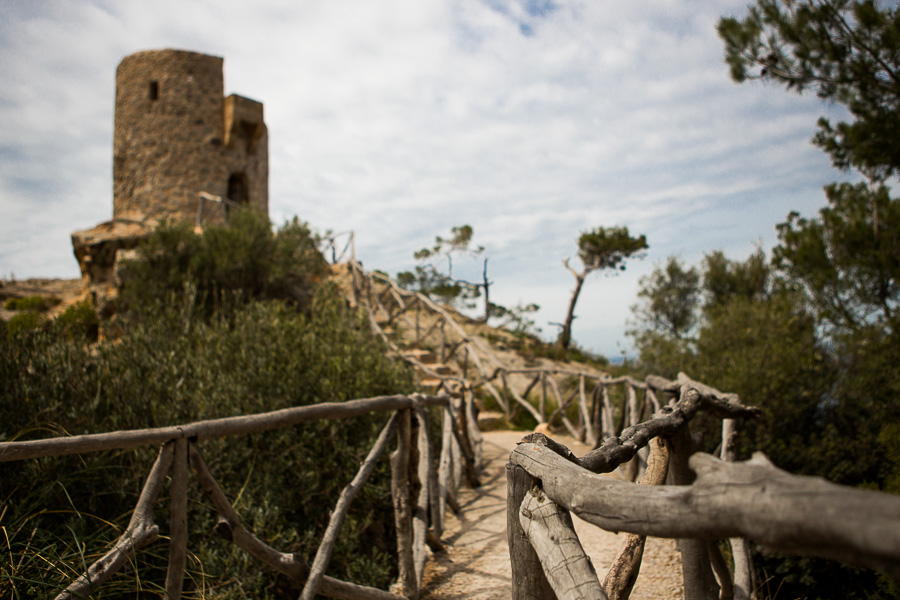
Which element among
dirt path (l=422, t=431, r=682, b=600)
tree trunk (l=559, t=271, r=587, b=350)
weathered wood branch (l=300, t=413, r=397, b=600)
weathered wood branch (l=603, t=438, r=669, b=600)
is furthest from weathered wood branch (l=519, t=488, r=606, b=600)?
tree trunk (l=559, t=271, r=587, b=350)

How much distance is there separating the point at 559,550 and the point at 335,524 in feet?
6.95

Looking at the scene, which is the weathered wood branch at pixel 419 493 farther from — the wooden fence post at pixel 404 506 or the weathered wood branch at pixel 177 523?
the weathered wood branch at pixel 177 523

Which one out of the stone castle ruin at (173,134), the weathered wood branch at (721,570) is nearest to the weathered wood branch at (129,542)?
the weathered wood branch at (721,570)

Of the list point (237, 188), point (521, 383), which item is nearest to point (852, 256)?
point (521, 383)

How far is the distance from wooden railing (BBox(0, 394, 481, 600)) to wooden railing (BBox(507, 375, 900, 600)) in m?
1.50

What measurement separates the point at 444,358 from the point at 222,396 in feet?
21.5

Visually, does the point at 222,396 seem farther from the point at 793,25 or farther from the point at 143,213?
the point at 143,213

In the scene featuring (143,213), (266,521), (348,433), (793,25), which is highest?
(793,25)

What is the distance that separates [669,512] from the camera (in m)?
0.99

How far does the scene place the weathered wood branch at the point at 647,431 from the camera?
1.74m

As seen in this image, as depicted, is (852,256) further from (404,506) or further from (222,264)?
(222,264)

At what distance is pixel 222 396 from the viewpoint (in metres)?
4.68

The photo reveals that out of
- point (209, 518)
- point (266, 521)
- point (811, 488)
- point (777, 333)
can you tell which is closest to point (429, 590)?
point (266, 521)

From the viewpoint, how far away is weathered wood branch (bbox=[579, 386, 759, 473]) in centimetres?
174
